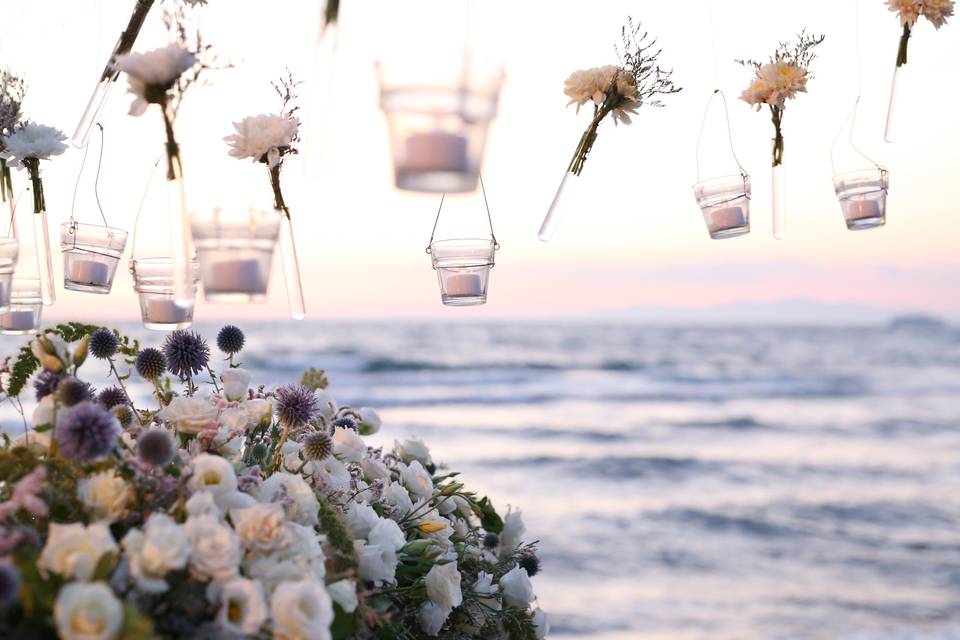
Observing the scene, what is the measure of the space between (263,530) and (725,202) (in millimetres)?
1180

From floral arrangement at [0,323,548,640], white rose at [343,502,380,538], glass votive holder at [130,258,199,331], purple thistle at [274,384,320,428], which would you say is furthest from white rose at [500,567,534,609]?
glass votive holder at [130,258,199,331]

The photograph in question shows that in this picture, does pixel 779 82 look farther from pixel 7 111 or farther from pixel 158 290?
pixel 7 111

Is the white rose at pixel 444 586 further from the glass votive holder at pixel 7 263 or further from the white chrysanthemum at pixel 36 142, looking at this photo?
the white chrysanthemum at pixel 36 142

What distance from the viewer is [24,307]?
5.98 ft

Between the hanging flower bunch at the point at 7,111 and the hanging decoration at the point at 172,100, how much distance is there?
724 mm

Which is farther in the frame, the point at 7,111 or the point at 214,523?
the point at 7,111

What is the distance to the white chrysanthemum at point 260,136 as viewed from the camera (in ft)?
4.58

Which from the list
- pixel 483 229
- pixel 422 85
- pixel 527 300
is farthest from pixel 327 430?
pixel 527 300

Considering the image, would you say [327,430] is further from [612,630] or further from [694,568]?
[694,568]

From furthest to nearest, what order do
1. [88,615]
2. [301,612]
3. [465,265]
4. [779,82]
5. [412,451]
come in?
[412,451] < [779,82] < [465,265] < [301,612] < [88,615]

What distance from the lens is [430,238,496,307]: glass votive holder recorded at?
67.4 inches

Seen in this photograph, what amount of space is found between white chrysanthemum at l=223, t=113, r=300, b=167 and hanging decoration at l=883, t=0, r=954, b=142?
1091 mm

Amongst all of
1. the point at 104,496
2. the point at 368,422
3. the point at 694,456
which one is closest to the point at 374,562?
the point at 104,496

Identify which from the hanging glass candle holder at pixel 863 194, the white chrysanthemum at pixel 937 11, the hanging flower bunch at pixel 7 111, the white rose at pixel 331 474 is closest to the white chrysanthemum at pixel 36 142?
the hanging flower bunch at pixel 7 111
